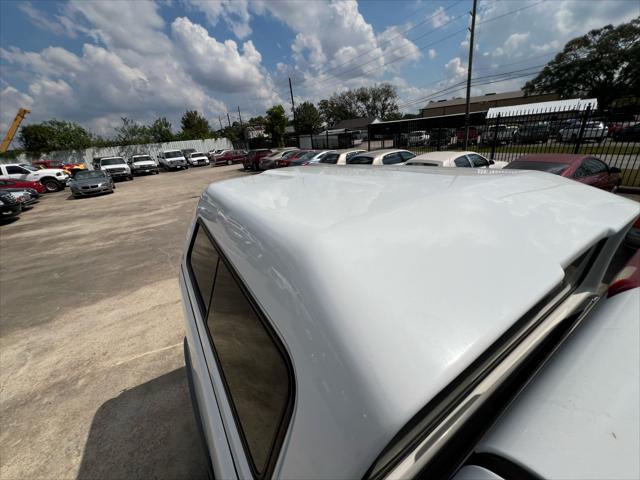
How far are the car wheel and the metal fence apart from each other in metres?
21.5

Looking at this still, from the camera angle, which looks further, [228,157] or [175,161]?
[228,157]

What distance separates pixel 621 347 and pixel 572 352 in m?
0.13

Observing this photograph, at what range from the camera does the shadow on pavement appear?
1979mm

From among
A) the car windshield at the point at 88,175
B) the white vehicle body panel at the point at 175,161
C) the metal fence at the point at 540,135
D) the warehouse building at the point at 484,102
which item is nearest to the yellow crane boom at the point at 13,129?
the white vehicle body panel at the point at 175,161

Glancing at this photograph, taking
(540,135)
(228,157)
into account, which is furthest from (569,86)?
(228,157)

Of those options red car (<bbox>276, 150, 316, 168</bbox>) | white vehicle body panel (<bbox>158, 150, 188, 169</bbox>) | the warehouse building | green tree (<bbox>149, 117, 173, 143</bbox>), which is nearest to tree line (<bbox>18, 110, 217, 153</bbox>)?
green tree (<bbox>149, 117, 173, 143</bbox>)

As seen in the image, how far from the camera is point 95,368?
298 centimetres

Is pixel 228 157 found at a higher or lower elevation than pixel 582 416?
lower

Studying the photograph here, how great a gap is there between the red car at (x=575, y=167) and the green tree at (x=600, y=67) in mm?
54081

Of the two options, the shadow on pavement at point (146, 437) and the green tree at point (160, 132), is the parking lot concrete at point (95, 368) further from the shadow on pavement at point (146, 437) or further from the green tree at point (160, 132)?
the green tree at point (160, 132)

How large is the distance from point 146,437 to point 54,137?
5086cm

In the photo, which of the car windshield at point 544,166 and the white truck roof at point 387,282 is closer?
the white truck roof at point 387,282

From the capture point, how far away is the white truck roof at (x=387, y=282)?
1.76 ft

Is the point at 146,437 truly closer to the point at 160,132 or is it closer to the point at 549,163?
the point at 549,163
